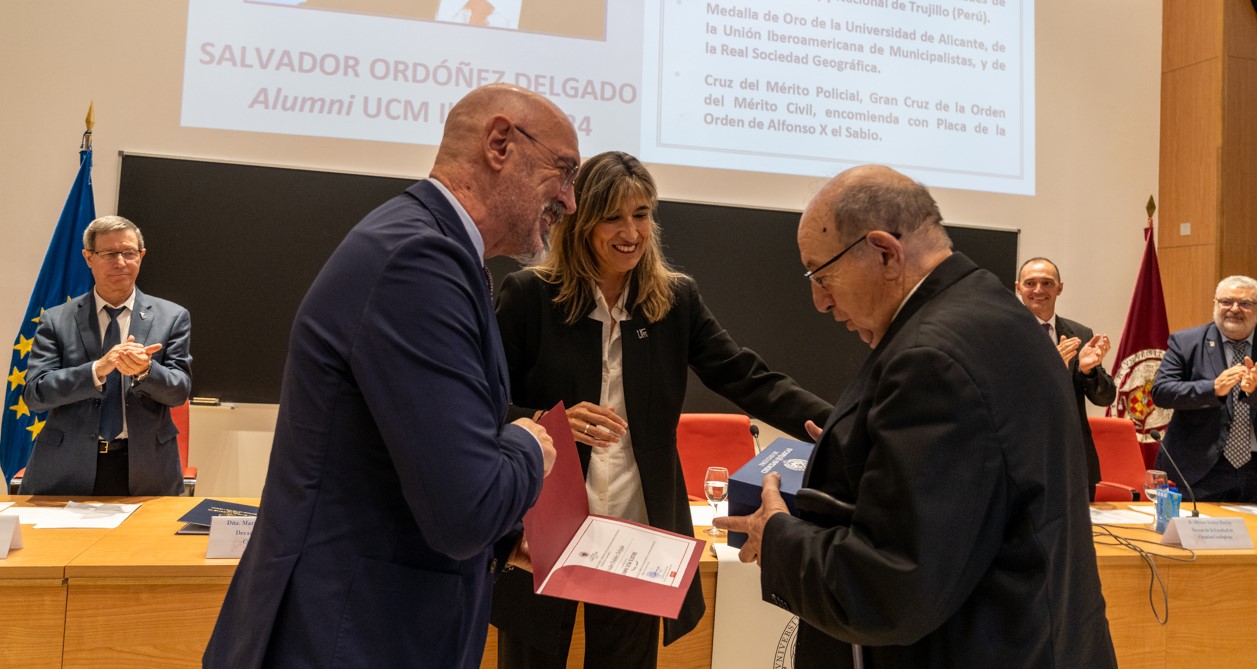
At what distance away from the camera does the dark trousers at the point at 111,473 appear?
3.15 m

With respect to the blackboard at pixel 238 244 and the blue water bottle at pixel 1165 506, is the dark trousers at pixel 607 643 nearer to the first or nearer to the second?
the blue water bottle at pixel 1165 506

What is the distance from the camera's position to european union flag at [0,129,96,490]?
13.1 ft

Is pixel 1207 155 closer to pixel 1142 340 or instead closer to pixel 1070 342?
pixel 1142 340

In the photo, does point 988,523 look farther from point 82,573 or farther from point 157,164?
point 157,164

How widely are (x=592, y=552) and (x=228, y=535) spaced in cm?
106

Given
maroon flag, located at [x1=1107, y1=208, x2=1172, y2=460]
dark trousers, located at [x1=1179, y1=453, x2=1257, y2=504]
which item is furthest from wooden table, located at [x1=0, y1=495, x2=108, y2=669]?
maroon flag, located at [x1=1107, y1=208, x2=1172, y2=460]

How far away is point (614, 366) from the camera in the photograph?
220cm

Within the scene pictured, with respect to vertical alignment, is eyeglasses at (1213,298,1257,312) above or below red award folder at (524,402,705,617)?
above

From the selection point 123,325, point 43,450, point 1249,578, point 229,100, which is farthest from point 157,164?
point 1249,578

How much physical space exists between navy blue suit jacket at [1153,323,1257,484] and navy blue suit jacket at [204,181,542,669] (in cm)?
422

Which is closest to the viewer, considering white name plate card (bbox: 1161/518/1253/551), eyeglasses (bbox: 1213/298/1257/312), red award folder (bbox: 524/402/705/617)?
red award folder (bbox: 524/402/705/617)

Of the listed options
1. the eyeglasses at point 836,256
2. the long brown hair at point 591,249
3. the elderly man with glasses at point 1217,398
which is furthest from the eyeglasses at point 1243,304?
the eyeglasses at point 836,256

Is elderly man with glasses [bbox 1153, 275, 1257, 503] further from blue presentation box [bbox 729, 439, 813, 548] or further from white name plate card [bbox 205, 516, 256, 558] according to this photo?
white name plate card [bbox 205, 516, 256, 558]

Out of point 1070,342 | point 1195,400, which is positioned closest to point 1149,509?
point 1070,342
